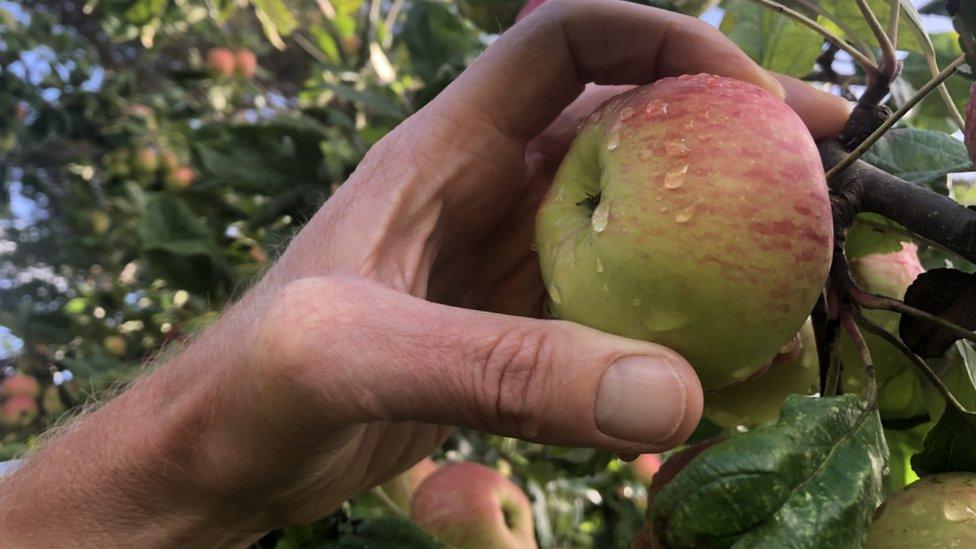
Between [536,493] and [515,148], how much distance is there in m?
1.02

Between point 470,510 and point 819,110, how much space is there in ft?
2.54

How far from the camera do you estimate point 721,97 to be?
2.03 feet

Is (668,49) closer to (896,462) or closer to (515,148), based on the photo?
(515,148)

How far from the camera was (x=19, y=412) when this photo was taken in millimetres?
2365

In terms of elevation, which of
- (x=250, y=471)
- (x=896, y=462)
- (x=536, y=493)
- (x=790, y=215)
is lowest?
(x=536, y=493)

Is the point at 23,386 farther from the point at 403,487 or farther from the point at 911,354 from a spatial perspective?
the point at 911,354

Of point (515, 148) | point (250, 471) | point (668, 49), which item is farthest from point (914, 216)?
point (250, 471)

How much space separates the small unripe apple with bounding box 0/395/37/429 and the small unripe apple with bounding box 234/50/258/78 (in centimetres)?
123

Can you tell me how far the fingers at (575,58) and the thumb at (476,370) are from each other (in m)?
0.28

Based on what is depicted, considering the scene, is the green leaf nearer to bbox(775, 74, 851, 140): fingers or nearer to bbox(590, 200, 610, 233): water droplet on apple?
bbox(775, 74, 851, 140): fingers

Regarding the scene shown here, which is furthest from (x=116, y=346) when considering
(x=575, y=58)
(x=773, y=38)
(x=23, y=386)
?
(x=773, y=38)

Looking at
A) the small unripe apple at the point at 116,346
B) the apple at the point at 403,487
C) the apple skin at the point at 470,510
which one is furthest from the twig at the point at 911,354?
the small unripe apple at the point at 116,346

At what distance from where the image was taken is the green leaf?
90 cm

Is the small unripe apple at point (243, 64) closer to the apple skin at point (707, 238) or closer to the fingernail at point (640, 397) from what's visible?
the apple skin at point (707, 238)
